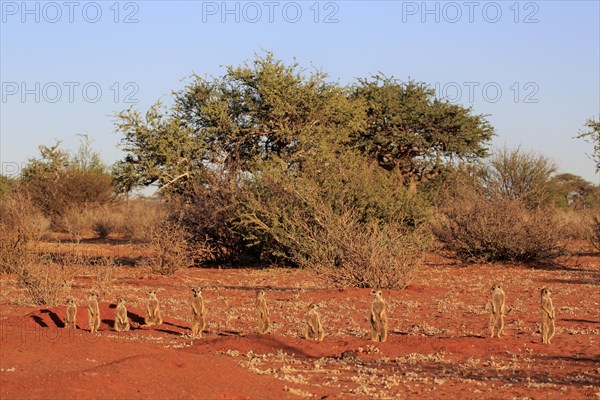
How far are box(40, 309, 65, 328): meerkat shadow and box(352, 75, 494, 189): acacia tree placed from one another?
24617 mm

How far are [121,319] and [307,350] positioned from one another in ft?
10.9

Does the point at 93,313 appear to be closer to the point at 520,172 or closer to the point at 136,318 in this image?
the point at 136,318

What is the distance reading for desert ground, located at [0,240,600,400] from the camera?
7.88 meters

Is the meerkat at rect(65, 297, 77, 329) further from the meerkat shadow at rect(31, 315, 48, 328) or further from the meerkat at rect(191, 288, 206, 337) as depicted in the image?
the meerkat at rect(191, 288, 206, 337)

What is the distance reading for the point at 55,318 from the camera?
13383 millimetres

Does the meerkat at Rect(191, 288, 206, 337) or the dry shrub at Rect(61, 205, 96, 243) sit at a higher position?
the dry shrub at Rect(61, 205, 96, 243)

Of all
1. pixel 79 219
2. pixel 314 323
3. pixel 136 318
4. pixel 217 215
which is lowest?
pixel 136 318

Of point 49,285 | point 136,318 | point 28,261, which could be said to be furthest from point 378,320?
point 28,261

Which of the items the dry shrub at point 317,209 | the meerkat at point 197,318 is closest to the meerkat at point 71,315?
the meerkat at point 197,318

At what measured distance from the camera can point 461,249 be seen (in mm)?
26641

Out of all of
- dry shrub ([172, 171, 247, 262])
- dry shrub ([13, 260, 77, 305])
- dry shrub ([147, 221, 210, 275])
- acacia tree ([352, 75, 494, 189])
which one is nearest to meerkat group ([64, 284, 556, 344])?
dry shrub ([13, 260, 77, 305])

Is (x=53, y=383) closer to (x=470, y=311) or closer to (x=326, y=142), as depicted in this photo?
(x=470, y=311)

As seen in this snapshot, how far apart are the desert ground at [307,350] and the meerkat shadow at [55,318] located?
0.15ft

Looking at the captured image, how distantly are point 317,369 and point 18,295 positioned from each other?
10.2m
